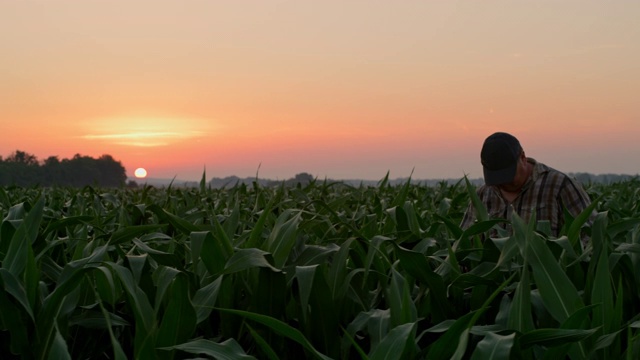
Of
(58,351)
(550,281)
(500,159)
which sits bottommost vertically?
(58,351)

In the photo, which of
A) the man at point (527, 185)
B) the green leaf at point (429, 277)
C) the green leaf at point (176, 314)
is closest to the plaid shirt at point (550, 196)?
the man at point (527, 185)

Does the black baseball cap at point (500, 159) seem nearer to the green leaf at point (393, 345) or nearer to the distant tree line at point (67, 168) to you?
the green leaf at point (393, 345)

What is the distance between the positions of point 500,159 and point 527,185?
455mm

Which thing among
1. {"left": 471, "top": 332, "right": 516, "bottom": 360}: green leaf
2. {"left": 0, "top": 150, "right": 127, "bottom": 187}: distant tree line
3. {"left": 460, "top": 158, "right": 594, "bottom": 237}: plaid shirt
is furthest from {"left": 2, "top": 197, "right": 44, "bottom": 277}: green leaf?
{"left": 0, "top": 150, "right": 127, "bottom": 187}: distant tree line

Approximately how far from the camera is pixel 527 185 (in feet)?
16.7

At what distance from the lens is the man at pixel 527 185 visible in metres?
4.81

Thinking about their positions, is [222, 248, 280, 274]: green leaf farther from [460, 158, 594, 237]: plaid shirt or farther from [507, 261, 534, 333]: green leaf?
[460, 158, 594, 237]: plaid shirt

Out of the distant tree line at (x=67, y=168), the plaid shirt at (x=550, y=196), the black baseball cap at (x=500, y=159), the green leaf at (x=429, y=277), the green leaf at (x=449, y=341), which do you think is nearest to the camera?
the green leaf at (x=449, y=341)

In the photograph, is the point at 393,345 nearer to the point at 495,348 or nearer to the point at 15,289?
the point at 495,348

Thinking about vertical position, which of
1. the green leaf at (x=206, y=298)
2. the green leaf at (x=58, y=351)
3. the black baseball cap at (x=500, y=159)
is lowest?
the green leaf at (x=58, y=351)

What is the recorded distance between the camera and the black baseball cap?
4.75m

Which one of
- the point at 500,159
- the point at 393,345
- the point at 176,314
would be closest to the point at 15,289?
the point at 176,314

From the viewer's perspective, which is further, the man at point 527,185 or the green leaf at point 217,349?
the man at point 527,185

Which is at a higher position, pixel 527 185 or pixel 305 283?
pixel 527 185
